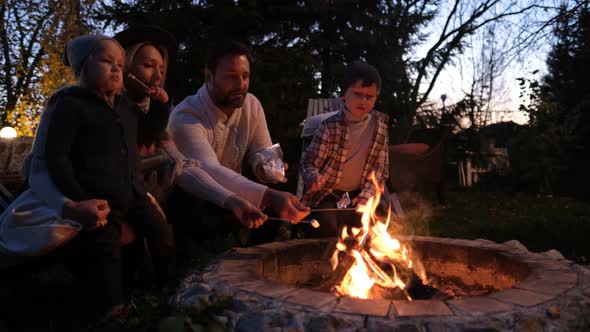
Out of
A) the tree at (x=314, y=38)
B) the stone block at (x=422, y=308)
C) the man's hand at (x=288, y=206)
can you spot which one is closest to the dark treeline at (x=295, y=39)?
the tree at (x=314, y=38)

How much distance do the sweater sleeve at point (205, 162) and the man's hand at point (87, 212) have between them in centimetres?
63

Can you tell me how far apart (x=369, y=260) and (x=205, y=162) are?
3.49ft

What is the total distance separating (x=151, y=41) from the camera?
2484 millimetres

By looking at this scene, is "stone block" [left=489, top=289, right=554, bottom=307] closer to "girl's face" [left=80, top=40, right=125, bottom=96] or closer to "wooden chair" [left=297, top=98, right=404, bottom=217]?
"wooden chair" [left=297, top=98, right=404, bottom=217]

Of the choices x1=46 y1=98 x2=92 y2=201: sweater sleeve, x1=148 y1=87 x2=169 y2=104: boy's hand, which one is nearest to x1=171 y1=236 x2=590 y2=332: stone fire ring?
x1=46 y1=98 x2=92 y2=201: sweater sleeve

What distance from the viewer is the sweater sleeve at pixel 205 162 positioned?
7.96ft

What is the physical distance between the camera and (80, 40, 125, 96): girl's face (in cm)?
200

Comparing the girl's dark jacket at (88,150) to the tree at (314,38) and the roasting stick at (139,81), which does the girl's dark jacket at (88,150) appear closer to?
the roasting stick at (139,81)

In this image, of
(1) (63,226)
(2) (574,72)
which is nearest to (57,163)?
(1) (63,226)

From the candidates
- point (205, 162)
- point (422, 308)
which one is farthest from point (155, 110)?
point (422, 308)

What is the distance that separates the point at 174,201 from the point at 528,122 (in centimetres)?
956

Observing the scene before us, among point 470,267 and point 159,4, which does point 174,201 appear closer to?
point 470,267

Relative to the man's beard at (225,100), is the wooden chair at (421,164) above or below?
below

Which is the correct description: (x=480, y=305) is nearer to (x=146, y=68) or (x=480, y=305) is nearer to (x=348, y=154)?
(x=348, y=154)
